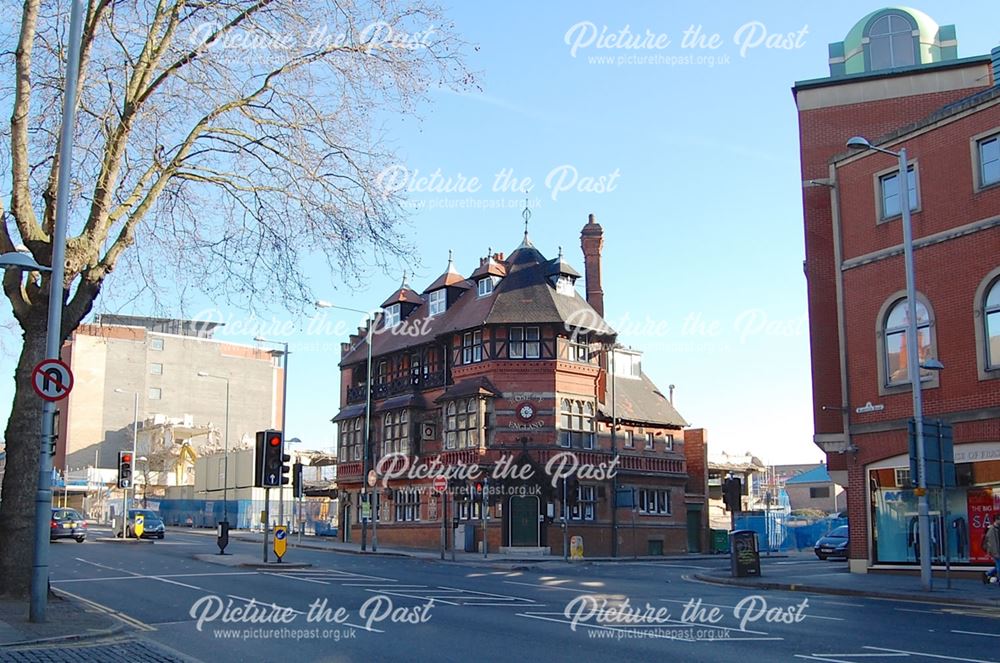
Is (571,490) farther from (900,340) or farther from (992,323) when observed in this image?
(992,323)

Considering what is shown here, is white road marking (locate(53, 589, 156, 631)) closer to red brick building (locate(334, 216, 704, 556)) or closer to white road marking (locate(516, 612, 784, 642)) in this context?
white road marking (locate(516, 612, 784, 642))

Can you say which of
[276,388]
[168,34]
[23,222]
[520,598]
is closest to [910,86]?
Result: [520,598]

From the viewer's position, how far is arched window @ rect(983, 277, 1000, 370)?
909 inches

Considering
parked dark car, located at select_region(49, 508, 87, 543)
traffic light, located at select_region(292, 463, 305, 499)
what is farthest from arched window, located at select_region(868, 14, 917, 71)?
parked dark car, located at select_region(49, 508, 87, 543)

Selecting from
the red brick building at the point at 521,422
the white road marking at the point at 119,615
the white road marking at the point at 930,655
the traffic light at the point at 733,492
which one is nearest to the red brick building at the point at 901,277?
the traffic light at the point at 733,492

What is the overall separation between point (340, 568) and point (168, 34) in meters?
16.2

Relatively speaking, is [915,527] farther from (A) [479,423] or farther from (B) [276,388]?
(B) [276,388]

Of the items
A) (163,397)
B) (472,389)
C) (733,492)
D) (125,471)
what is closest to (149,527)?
(125,471)

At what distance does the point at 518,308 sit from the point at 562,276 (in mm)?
3168

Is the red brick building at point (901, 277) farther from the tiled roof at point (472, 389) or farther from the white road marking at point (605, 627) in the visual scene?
the tiled roof at point (472, 389)

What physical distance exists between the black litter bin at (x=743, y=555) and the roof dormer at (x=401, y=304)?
1236 inches

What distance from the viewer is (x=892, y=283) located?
25969 mm

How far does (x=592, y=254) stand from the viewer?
50.7 m

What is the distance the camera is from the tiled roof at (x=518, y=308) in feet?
143
